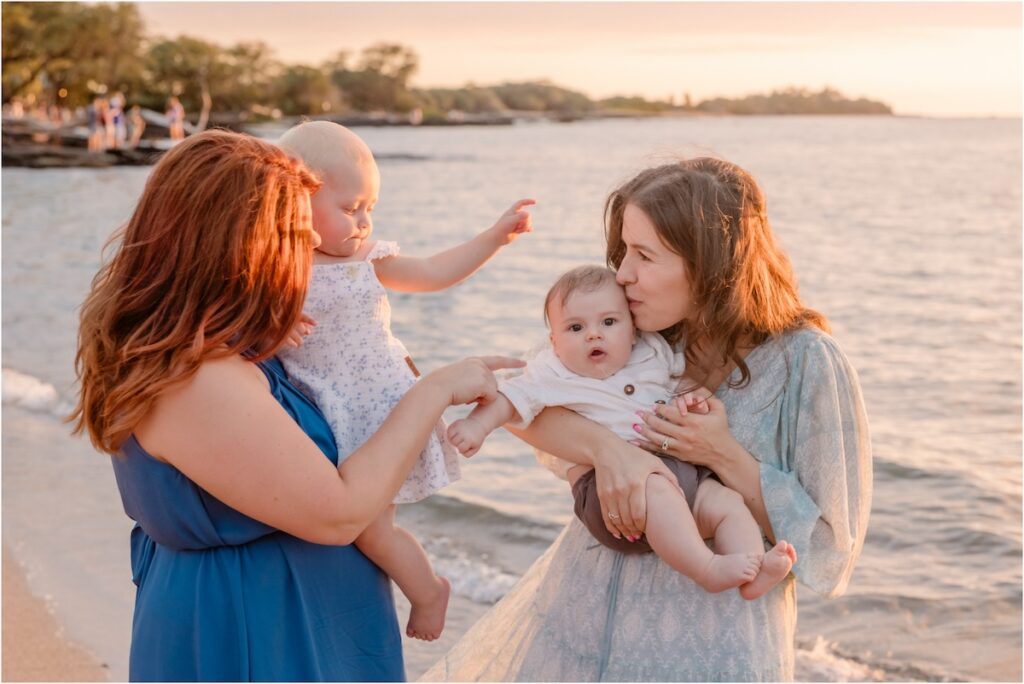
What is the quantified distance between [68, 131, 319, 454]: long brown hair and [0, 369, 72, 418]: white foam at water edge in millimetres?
6527

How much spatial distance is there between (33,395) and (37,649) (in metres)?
4.57

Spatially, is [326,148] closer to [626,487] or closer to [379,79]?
[626,487]

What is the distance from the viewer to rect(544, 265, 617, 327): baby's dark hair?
2.55 meters

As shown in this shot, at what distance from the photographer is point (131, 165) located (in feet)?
124

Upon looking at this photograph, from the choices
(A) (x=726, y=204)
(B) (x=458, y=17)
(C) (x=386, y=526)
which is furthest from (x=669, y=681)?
(B) (x=458, y=17)

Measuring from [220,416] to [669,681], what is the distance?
46.7 inches

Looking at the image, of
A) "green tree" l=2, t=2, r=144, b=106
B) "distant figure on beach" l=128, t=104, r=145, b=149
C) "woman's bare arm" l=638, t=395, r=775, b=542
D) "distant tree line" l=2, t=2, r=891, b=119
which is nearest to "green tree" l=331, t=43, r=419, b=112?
"distant tree line" l=2, t=2, r=891, b=119

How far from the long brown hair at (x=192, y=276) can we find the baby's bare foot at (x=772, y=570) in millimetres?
1105

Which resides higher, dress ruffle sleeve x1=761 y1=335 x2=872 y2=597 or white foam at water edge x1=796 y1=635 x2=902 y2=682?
dress ruffle sleeve x1=761 y1=335 x2=872 y2=597

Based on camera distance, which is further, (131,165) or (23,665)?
(131,165)

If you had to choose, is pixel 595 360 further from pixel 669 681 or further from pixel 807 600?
pixel 807 600

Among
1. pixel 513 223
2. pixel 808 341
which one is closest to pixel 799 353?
pixel 808 341

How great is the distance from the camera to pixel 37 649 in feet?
14.5

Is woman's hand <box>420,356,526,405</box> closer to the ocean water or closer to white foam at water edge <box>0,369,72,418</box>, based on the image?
the ocean water
